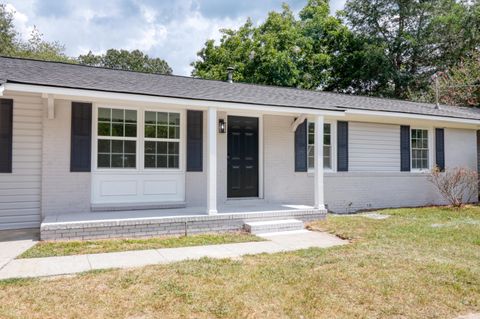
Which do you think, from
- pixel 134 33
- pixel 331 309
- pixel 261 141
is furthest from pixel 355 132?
pixel 134 33

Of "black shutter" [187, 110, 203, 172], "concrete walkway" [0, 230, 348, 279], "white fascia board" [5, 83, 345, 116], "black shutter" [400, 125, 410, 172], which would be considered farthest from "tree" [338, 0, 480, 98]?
"concrete walkway" [0, 230, 348, 279]

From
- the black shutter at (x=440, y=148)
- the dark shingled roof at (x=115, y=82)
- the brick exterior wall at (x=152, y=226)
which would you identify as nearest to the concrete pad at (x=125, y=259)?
the brick exterior wall at (x=152, y=226)

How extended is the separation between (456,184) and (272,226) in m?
7.29

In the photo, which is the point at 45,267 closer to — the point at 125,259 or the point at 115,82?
the point at 125,259

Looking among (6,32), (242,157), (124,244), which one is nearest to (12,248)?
(124,244)

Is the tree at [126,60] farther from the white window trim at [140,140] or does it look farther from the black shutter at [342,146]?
the white window trim at [140,140]

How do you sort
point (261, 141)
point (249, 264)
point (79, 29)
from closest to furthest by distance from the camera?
1. point (249, 264)
2. point (261, 141)
3. point (79, 29)

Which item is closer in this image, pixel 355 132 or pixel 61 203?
pixel 61 203

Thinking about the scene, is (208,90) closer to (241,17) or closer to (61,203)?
(61,203)

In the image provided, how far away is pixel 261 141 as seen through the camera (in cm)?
922

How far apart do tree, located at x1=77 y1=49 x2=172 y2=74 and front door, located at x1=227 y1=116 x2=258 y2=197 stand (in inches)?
1167

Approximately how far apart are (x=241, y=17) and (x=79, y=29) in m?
12.9

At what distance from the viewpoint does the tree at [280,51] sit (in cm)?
2264

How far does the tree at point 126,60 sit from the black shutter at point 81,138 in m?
30.4
